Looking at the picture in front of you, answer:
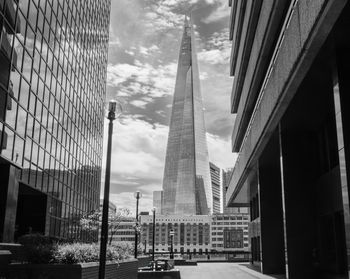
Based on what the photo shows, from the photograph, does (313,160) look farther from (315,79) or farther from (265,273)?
(265,273)

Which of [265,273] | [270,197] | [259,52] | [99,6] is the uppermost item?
[99,6]

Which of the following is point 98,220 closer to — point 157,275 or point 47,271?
point 157,275

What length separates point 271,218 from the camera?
114 feet

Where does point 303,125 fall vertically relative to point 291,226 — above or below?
above

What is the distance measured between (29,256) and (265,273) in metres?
23.2

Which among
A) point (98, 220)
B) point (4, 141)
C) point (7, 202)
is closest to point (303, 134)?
point (4, 141)

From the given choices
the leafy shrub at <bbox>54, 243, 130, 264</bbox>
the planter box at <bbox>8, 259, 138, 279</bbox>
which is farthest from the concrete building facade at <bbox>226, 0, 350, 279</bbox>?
the leafy shrub at <bbox>54, 243, 130, 264</bbox>

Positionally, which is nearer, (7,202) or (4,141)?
(4,141)

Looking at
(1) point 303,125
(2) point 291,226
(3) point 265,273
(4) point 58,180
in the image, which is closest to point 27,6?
(4) point 58,180

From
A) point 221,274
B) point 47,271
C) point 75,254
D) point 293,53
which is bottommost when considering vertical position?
point 221,274

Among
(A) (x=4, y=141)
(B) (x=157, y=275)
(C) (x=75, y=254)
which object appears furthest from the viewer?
(A) (x=4, y=141)

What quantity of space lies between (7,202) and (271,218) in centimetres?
1902

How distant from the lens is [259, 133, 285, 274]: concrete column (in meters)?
33.8

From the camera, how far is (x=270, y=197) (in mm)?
35031
